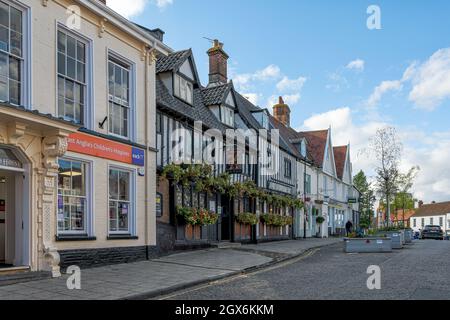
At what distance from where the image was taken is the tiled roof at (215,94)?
22.5m

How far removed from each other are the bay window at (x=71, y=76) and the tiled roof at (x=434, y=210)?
272ft

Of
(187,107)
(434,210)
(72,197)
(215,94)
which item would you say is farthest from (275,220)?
(434,210)

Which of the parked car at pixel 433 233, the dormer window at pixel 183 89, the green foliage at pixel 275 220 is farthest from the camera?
the parked car at pixel 433 233

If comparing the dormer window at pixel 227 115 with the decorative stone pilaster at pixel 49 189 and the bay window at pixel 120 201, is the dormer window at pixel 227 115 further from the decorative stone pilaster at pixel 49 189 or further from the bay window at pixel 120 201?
the decorative stone pilaster at pixel 49 189

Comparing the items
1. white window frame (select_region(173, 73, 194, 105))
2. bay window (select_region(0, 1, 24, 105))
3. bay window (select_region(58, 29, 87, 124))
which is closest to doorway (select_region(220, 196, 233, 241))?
white window frame (select_region(173, 73, 194, 105))

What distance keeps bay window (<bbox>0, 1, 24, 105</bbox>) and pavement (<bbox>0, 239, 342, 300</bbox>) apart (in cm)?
426

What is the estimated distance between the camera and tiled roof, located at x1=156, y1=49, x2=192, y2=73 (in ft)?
59.1

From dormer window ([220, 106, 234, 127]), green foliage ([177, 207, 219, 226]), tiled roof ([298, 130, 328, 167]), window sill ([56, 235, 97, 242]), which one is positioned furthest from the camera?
tiled roof ([298, 130, 328, 167])

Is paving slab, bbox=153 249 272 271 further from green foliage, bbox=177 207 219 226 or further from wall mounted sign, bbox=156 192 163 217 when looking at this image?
wall mounted sign, bbox=156 192 163 217

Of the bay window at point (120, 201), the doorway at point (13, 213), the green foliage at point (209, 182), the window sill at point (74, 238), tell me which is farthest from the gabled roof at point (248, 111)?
the doorway at point (13, 213)

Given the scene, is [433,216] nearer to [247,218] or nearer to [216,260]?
[247,218]

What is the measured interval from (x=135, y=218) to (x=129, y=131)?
2.72m

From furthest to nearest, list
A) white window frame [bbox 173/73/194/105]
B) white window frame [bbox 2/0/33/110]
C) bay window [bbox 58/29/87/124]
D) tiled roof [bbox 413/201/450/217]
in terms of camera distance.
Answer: tiled roof [bbox 413/201/450/217], white window frame [bbox 173/73/194/105], bay window [bbox 58/29/87/124], white window frame [bbox 2/0/33/110]

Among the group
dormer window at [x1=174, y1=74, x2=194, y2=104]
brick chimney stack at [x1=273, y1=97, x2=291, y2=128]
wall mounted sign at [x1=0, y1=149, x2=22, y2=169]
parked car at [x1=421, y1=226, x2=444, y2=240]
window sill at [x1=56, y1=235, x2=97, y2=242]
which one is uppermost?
brick chimney stack at [x1=273, y1=97, x2=291, y2=128]
